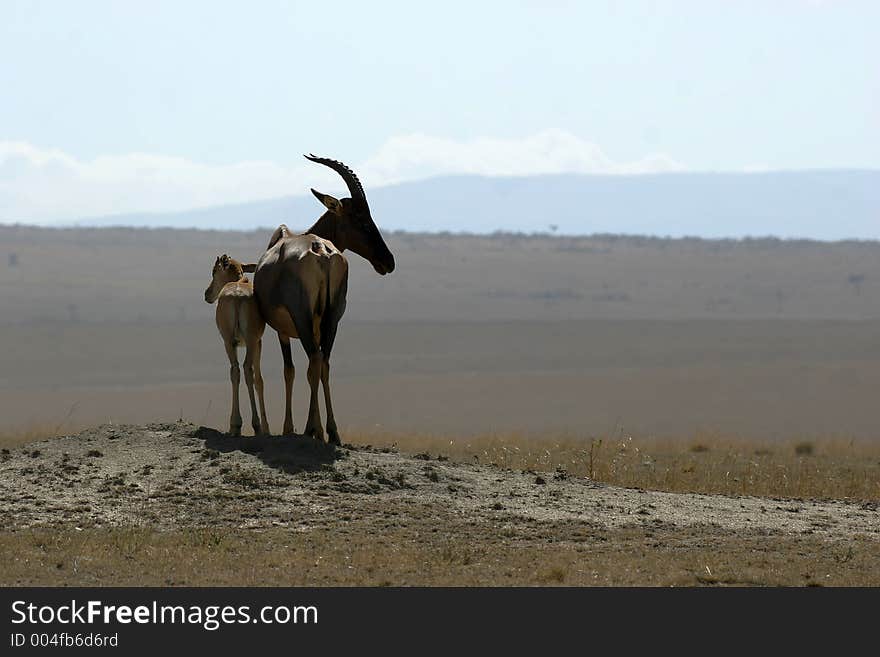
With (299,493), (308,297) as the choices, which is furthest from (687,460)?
(299,493)

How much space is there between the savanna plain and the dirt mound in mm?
40

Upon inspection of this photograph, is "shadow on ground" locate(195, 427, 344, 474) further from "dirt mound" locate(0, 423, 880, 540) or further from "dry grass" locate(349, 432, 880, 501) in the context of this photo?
"dry grass" locate(349, 432, 880, 501)

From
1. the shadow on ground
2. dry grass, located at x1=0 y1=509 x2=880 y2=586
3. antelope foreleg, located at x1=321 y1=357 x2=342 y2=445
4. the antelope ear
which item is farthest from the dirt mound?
the antelope ear

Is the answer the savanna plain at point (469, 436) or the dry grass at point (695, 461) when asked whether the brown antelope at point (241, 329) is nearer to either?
the savanna plain at point (469, 436)

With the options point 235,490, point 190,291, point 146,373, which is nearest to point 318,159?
point 235,490

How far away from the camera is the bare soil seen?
11.3 metres

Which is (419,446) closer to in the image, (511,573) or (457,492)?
(457,492)

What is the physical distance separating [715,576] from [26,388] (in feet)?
119

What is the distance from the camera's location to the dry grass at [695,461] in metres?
17.4

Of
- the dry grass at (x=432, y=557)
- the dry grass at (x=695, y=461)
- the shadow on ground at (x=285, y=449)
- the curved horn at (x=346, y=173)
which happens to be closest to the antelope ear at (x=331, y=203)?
the curved horn at (x=346, y=173)

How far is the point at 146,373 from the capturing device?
48781 mm

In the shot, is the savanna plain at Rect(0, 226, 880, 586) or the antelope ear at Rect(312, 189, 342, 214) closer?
the savanna plain at Rect(0, 226, 880, 586)

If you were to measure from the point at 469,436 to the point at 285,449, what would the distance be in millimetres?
11360

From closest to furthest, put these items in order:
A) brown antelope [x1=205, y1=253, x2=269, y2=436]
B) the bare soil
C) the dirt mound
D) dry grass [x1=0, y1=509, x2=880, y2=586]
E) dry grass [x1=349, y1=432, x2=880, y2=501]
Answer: dry grass [x1=0, y1=509, x2=880, y2=586], the bare soil, the dirt mound, brown antelope [x1=205, y1=253, x2=269, y2=436], dry grass [x1=349, y1=432, x2=880, y2=501]
